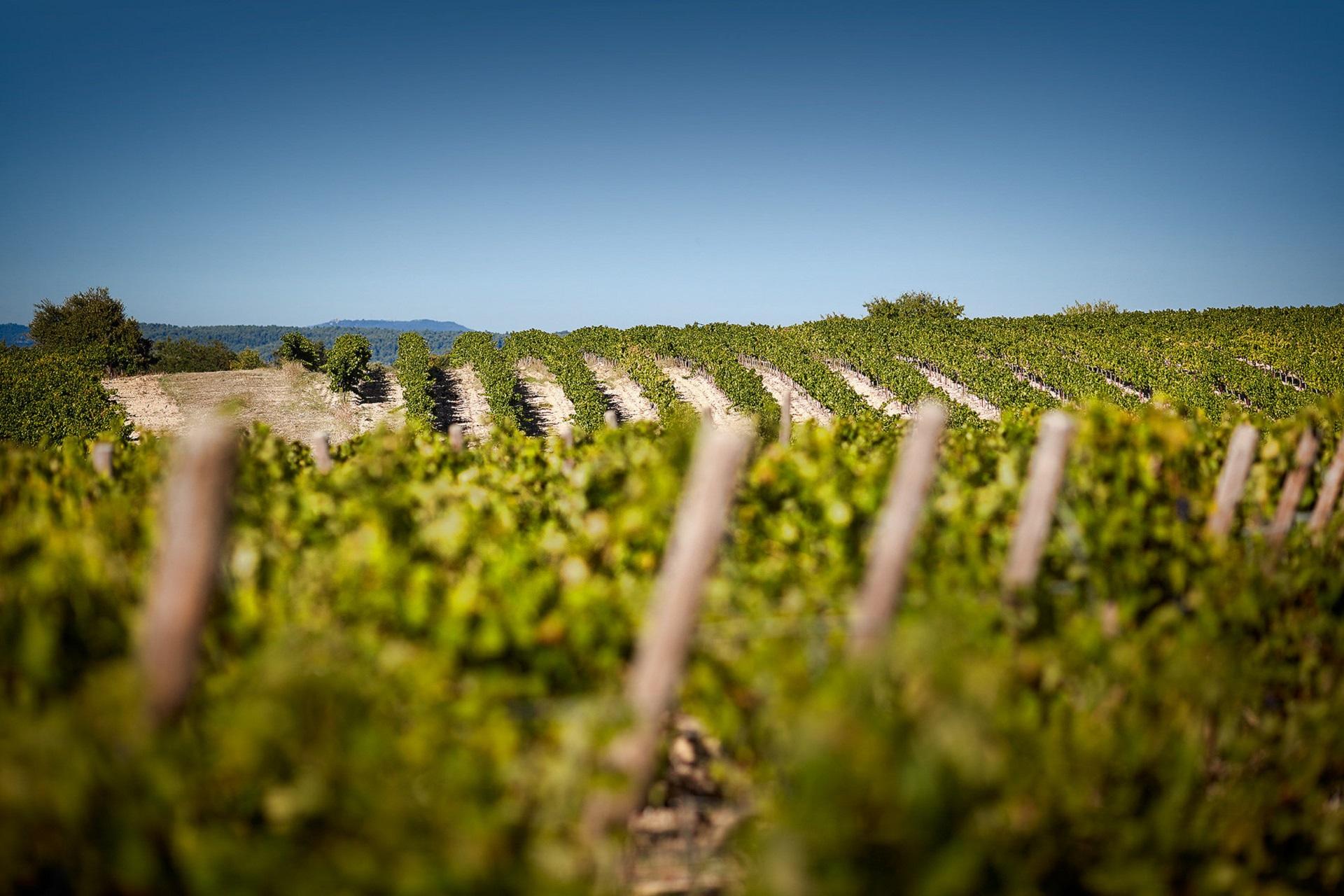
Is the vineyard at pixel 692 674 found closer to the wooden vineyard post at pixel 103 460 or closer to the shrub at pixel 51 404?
the wooden vineyard post at pixel 103 460

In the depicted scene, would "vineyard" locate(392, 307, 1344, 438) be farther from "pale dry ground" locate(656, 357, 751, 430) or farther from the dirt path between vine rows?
the dirt path between vine rows

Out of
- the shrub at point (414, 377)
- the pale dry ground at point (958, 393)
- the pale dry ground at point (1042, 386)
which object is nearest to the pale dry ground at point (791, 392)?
the pale dry ground at point (958, 393)

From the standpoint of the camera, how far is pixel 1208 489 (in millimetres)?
3191

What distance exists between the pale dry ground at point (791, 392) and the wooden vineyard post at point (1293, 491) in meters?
17.6

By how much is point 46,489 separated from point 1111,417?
→ 606cm

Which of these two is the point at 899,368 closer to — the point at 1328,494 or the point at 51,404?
the point at 1328,494

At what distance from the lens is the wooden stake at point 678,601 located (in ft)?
4.96

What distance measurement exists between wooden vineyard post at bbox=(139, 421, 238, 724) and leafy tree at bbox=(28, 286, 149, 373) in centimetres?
5218

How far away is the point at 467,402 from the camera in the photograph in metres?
27.5

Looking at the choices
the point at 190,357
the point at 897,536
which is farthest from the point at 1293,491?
the point at 190,357

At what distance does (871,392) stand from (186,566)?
2840cm

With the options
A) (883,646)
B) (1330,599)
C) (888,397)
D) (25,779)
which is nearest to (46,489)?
(25,779)

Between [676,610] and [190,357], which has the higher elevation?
[190,357]

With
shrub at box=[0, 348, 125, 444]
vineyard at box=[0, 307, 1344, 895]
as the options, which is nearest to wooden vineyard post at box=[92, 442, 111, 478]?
vineyard at box=[0, 307, 1344, 895]
